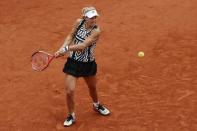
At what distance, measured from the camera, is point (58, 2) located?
1429 centimetres

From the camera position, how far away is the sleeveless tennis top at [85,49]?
7500 mm

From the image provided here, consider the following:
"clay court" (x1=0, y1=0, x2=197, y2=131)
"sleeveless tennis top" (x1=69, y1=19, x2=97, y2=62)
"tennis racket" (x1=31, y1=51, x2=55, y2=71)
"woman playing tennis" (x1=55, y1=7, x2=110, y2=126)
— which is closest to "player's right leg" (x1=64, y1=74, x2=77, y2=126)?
"woman playing tennis" (x1=55, y1=7, x2=110, y2=126)

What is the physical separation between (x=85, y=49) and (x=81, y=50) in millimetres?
104

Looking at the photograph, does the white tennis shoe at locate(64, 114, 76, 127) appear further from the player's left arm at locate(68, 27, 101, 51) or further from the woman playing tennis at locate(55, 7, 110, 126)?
the player's left arm at locate(68, 27, 101, 51)

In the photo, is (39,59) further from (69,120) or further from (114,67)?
(114,67)

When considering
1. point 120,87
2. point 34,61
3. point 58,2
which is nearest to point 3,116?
point 34,61

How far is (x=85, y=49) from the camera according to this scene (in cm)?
753

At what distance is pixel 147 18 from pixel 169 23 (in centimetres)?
66

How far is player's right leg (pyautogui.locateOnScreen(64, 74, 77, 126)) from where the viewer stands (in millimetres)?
7641

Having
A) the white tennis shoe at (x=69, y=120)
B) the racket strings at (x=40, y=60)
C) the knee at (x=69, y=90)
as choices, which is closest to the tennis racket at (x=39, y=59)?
the racket strings at (x=40, y=60)

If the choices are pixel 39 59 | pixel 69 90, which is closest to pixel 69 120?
pixel 69 90

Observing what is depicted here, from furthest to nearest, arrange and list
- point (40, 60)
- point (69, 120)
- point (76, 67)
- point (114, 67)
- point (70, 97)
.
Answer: point (114, 67), point (69, 120), point (40, 60), point (70, 97), point (76, 67)

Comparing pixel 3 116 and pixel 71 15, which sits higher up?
pixel 71 15

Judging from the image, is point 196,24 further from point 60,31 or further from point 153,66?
point 60,31
